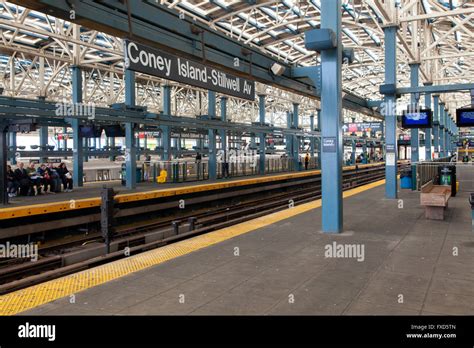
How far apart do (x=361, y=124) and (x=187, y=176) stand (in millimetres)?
19227

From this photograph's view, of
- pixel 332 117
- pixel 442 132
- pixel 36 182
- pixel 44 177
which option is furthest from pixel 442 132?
pixel 36 182

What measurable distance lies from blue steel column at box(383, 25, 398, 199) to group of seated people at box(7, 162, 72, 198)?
12.0 metres

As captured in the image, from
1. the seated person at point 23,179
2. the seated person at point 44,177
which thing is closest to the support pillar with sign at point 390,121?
the seated person at point 44,177

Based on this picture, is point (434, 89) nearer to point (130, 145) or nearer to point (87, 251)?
point (87, 251)

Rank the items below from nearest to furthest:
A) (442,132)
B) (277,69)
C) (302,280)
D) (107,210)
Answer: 1. (302,280)
2. (107,210)
3. (277,69)
4. (442,132)

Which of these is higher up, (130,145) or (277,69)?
(277,69)

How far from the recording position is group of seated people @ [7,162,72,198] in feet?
45.6

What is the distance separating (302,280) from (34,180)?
1262 centimetres

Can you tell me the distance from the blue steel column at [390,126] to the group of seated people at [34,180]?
1203 cm

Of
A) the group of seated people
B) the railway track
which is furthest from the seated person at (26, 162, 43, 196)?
the railway track

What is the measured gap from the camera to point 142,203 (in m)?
13.4

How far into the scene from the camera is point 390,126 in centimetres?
1365

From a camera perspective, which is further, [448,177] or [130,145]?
[130,145]
